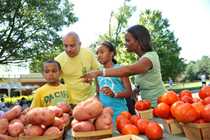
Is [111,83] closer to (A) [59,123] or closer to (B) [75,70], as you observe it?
(B) [75,70]

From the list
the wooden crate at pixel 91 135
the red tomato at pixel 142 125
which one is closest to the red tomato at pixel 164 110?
the red tomato at pixel 142 125

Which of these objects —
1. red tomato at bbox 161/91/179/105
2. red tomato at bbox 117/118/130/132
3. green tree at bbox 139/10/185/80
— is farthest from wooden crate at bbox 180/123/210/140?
green tree at bbox 139/10/185/80

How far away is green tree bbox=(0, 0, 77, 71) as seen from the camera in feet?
62.6

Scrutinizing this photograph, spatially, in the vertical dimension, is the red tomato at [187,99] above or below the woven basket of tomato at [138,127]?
above

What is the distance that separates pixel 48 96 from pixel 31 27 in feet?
56.8

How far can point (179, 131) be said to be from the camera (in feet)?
7.06

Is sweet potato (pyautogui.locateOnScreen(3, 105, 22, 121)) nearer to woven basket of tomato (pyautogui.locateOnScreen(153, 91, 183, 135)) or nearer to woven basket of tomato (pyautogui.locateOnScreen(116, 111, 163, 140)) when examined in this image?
woven basket of tomato (pyautogui.locateOnScreen(116, 111, 163, 140))

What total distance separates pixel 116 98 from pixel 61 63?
77 cm

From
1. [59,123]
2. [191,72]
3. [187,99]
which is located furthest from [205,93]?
[191,72]

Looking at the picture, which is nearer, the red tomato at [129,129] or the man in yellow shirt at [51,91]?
the red tomato at [129,129]

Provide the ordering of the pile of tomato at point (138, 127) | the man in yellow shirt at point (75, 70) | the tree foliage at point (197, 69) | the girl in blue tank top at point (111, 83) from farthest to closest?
1. the tree foliage at point (197, 69)
2. the man in yellow shirt at point (75, 70)
3. the girl in blue tank top at point (111, 83)
4. the pile of tomato at point (138, 127)

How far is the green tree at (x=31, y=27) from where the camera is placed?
62.6 ft

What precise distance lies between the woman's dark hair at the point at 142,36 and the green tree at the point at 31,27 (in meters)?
15.9

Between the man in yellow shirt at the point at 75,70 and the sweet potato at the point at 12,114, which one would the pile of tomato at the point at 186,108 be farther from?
the man in yellow shirt at the point at 75,70
